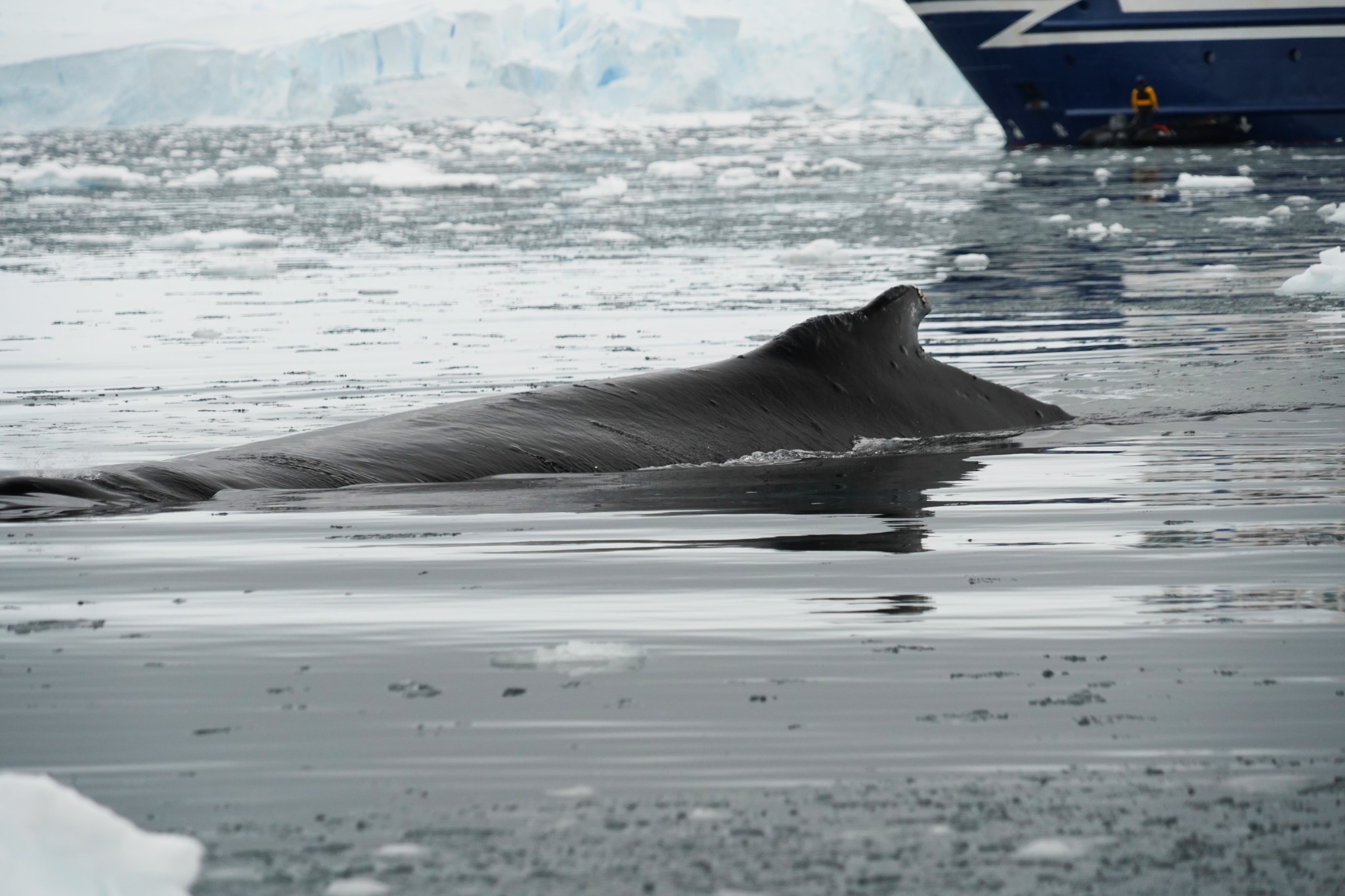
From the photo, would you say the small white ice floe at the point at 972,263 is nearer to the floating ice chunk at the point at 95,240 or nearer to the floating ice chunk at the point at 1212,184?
the floating ice chunk at the point at 95,240

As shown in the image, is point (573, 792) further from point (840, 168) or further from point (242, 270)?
point (840, 168)

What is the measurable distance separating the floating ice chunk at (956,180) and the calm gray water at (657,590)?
19.8m

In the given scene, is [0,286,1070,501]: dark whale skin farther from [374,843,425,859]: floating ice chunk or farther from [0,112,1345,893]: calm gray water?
[374,843,425,859]: floating ice chunk

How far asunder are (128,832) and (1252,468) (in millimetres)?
5156

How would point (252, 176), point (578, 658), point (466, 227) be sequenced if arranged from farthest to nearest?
point (252, 176)
point (466, 227)
point (578, 658)

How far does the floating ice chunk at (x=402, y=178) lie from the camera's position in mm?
40312

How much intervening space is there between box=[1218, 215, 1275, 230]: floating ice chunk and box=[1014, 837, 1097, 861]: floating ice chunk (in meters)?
19.5

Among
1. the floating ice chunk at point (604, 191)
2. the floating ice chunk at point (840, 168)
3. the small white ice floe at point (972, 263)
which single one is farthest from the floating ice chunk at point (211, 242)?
the floating ice chunk at point (840, 168)

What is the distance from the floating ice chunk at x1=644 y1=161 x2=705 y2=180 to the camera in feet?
137

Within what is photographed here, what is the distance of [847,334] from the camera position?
7031 millimetres

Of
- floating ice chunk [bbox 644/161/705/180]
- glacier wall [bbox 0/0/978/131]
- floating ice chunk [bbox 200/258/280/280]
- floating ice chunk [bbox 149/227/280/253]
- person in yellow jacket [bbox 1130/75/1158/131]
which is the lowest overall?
floating ice chunk [bbox 200/258/280/280]

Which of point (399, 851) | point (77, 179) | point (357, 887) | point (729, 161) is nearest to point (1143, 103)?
point (729, 161)

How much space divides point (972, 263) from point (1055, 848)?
50.6 ft

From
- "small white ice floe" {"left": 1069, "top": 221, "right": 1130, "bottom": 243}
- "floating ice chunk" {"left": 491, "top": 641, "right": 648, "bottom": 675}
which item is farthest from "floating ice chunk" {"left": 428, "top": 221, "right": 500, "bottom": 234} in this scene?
"floating ice chunk" {"left": 491, "top": 641, "right": 648, "bottom": 675}
